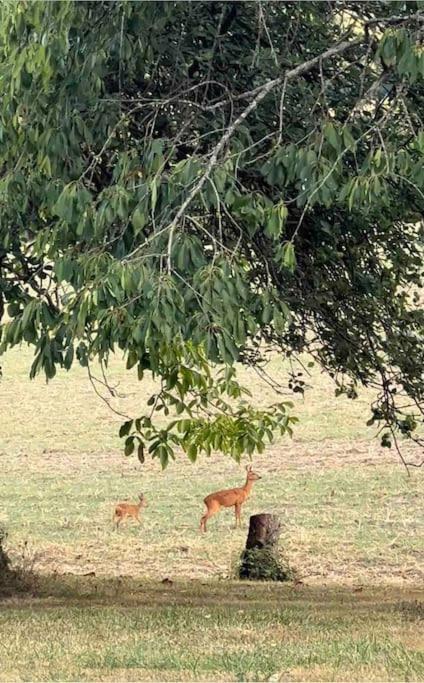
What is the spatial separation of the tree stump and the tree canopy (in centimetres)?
493

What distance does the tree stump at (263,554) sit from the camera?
13789 millimetres

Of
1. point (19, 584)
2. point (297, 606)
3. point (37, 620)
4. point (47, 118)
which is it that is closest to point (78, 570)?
point (19, 584)

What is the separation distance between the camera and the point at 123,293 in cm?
567

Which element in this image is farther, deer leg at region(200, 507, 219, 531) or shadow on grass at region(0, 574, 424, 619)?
deer leg at region(200, 507, 219, 531)

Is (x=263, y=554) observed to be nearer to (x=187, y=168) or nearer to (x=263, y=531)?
(x=263, y=531)

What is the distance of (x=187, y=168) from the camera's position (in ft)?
19.7

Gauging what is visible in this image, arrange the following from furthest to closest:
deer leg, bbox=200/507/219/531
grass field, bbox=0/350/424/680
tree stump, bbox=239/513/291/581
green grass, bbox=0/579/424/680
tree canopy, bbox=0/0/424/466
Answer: deer leg, bbox=200/507/219/531 → tree stump, bbox=239/513/291/581 → grass field, bbox=0/350/424/680 → green grass, bbox=0/579/424/680 → tree canopy, bbox=0/0/424/466

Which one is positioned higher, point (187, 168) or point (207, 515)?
point (187, 168)

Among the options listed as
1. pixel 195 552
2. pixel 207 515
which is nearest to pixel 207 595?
pixel 195 552

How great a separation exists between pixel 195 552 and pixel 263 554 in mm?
2569

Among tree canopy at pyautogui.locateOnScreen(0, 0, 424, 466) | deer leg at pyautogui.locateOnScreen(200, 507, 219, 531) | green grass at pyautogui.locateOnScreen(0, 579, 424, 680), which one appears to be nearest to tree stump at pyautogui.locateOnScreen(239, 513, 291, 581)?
green grass at pyautogui.locateOnScreen(0, 579, 424, 680)

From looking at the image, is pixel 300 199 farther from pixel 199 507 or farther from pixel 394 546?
pixel 199 507

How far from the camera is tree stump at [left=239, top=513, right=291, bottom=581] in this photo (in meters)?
13.8

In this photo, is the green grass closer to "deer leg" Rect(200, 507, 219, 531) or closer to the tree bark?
the tree bark
